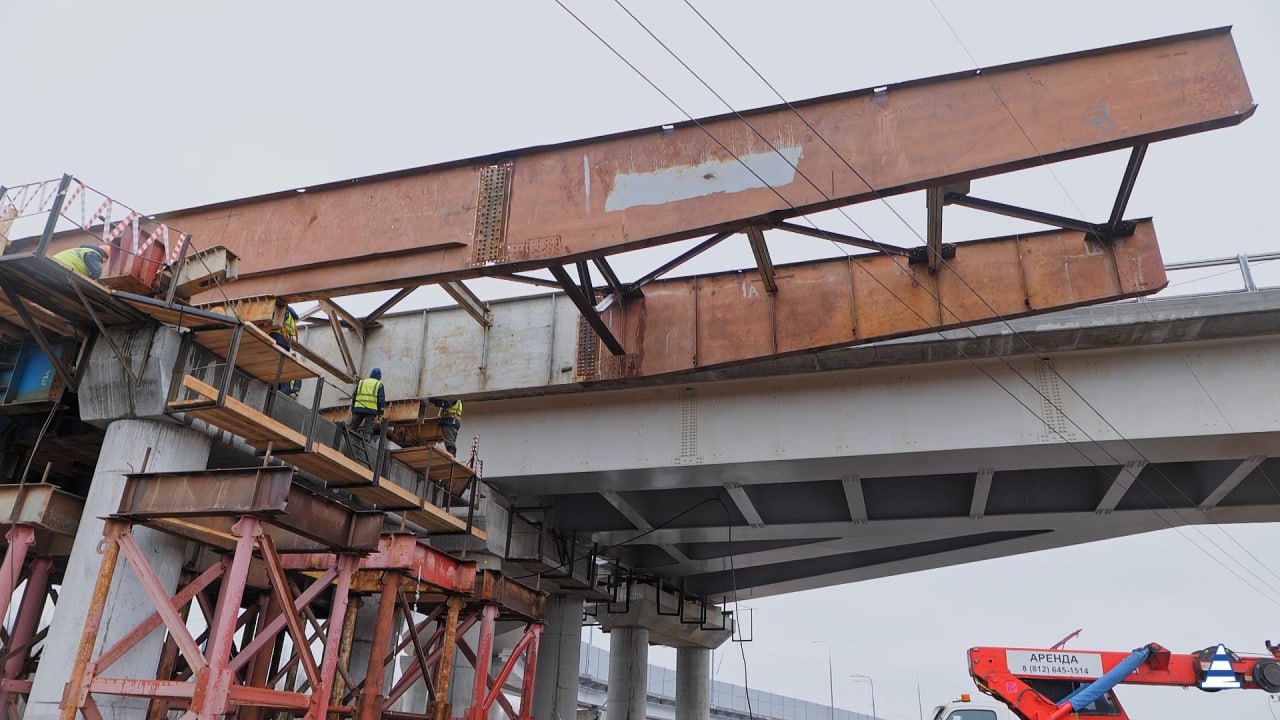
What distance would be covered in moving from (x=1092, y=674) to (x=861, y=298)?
6606 mm

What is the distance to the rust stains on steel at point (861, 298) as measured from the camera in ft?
37.5

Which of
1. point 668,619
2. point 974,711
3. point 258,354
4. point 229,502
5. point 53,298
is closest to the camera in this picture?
point 229,502

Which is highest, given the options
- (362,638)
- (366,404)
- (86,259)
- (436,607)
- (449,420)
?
(86,259)

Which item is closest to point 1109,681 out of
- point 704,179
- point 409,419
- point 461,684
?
point 704,179

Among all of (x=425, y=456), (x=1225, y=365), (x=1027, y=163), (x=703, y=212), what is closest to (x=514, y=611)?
(x=425, y=456)

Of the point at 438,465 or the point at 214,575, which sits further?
the point at 438,465

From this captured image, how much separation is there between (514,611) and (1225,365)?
36.8 feet

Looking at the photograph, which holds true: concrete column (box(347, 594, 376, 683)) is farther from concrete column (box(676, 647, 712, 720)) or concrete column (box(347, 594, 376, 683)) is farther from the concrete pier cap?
concrete column (box(676, 647, 712, 720))

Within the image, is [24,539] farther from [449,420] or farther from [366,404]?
[449,420]

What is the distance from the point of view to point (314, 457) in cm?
1057

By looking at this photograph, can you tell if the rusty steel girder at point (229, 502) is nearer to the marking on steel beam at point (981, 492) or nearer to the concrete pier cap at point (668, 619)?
the marking on steel beam at point (981, 492)

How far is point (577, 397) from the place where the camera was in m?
14.9

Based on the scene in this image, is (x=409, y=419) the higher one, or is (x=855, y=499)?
(x=409, y=419)

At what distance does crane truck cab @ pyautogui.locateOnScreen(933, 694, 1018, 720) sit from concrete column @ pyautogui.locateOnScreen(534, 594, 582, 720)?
8.73m
